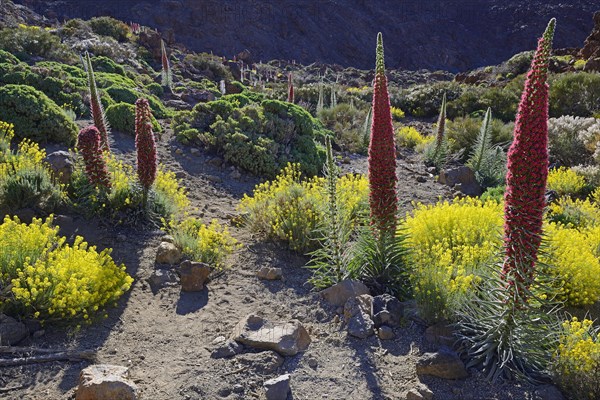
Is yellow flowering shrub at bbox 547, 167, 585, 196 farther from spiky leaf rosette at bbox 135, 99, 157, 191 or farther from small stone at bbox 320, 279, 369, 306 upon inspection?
spiky leaf rosette at bbox 135, 99, 157, 191

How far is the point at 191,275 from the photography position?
15.2 feet

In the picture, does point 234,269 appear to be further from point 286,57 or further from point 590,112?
point 286,57

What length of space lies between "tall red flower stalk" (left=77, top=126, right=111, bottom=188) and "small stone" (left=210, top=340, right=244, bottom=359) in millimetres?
3143

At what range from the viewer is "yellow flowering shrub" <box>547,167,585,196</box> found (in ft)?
27.3

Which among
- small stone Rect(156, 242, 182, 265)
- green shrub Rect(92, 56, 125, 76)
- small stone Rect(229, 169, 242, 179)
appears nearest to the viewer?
small stone Rect(156, 242, 182, 265)

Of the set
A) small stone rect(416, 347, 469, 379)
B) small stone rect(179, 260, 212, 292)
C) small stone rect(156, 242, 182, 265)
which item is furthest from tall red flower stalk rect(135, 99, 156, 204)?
small stone rect(416, 347, 469, 379)

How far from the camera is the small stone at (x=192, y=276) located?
464cm

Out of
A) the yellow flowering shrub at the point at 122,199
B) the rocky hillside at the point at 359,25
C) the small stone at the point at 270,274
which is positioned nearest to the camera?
the small stone at the point at 270,274

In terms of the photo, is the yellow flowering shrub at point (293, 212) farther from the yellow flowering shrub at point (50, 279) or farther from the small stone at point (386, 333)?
the yellow flowering shrub at point (50, 279)

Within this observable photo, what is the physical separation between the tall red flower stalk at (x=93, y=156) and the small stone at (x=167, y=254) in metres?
1.34

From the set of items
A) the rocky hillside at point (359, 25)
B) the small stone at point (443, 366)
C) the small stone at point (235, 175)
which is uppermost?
the rocky hillside at point (359, 25)

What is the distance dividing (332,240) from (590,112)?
46.8 ft

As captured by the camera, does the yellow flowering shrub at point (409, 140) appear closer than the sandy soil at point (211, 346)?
No

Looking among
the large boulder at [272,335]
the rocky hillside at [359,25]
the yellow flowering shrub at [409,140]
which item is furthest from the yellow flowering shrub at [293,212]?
the rocky hillside at [359,25]
